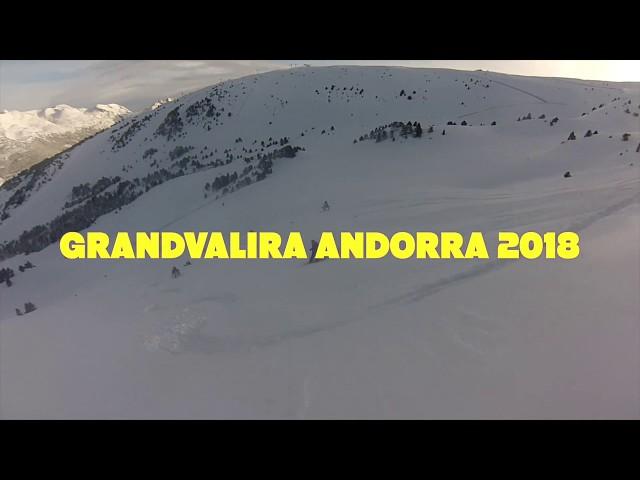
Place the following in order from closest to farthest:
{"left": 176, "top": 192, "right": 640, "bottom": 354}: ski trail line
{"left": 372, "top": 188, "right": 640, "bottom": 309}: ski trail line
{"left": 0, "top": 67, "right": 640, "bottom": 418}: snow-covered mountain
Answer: {"left": 0, "top": 67, "right": 640, "bottom": 418}: snow-covered mountain → {"left": 176, "top": 192, "right": 640, "bottom": 354}: ski trail line → {"left": 372, "top": 188, "right": 640, "bottom": 309}: ski trail line

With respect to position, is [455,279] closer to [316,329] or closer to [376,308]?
[376,308]

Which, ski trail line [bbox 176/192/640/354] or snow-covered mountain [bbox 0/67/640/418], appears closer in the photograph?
snow-covered mountain [bbox 0/67/640/418]

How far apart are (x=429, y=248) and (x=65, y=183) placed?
1449 inches

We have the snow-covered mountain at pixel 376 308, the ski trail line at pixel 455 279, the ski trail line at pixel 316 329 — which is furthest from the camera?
the ski trail line at pixel 455 279

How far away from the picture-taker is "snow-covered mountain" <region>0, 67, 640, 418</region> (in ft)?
12.3

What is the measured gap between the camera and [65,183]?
33594 millimetres

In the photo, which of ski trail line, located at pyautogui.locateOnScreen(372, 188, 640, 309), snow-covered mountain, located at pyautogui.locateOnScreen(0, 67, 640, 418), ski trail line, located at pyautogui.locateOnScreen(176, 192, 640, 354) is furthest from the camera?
ski trail line, located at pyautogui.locateOnScreen(372, 188, 640, 309)

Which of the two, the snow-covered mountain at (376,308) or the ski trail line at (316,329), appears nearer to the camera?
the snow-covered mountain at (376,308)

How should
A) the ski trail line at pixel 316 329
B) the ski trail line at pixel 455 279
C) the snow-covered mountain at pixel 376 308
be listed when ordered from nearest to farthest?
the snow-covered mountain at pixel 376 308
the ski trail line at pixel 316 329
the ski trail line at pixel 455 279

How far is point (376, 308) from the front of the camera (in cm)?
517

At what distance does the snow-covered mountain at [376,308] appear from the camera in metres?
3.76

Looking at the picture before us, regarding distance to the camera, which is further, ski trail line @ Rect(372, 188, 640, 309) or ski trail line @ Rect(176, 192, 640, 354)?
ski trail line @ Rect(372, 188, 640, 309)

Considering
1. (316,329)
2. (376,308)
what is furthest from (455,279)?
(316,329)

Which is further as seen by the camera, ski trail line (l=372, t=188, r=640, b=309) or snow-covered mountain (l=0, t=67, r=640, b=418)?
ski trail line (l=372, t=188, r=640, b=309)
